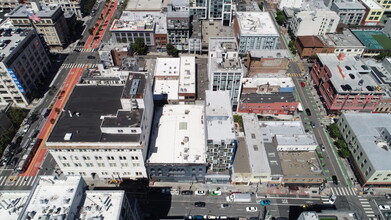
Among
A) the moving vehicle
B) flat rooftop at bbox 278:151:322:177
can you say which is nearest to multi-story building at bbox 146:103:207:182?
the moving vehicle

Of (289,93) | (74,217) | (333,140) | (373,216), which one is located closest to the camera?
(74,217)

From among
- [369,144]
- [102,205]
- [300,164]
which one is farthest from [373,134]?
[102,205]

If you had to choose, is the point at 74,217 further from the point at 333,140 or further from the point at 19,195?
the point at 333,140

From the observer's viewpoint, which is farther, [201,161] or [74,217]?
[201,161]

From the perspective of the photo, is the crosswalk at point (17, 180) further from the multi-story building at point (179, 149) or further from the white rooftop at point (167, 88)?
the white rooftop at point (167, 88)

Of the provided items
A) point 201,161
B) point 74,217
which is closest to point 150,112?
point 201,161

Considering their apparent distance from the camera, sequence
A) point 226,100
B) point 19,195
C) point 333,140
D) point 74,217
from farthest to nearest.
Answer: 1. point 333,140
2. point 226,100
3. point 19,195
4. point 74,217

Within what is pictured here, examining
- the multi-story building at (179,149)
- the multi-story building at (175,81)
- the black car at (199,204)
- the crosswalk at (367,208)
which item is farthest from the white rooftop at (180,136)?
the crosswalk at (367,208)
